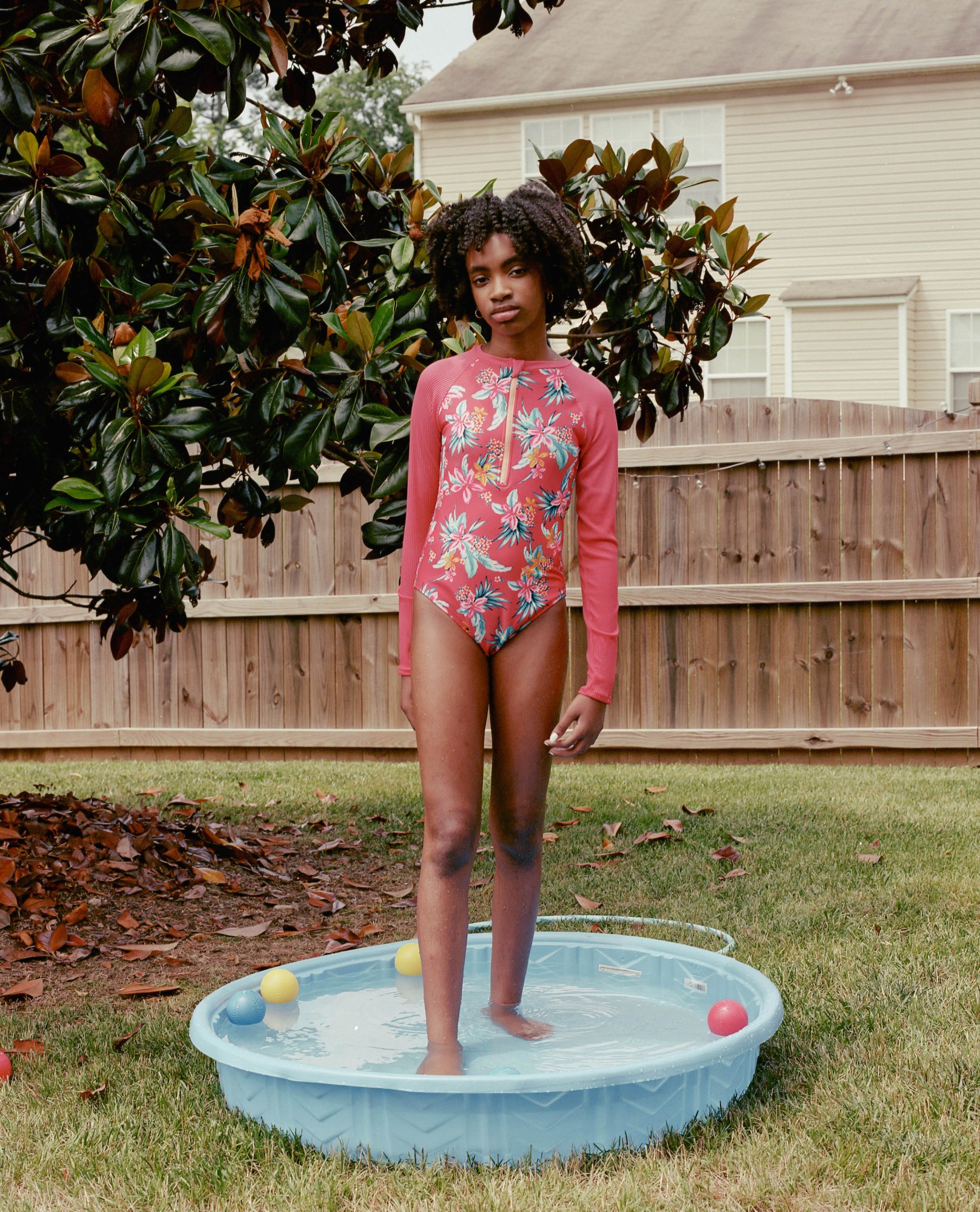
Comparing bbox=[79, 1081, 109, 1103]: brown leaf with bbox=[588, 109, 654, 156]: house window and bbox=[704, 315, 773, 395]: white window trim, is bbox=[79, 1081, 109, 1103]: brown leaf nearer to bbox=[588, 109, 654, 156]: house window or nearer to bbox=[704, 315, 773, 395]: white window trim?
bbox=[704, 315, 773, 395]: white window trim

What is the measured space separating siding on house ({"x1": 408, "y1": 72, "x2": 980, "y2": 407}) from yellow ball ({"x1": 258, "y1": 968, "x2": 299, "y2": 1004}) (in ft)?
35.5

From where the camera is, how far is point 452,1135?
2.31 meters

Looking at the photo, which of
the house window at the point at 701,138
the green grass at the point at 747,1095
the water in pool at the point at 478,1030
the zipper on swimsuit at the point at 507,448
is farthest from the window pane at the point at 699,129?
the water in pool at the point at 478,1030

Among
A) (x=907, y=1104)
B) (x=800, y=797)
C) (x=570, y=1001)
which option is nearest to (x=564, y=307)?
(x=570, y=1001)

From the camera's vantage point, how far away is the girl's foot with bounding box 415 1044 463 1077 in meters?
2.54

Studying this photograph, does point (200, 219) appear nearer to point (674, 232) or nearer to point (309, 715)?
point (674, 232)

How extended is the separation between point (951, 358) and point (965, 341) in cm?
21

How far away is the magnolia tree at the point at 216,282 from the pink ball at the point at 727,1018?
1536mm

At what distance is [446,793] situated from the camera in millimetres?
2688

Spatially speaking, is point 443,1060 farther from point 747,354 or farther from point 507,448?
point 747,354

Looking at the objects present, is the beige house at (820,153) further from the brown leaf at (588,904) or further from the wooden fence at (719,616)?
the brown leaf at (588,904)

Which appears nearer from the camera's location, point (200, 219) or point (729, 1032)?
point (729, 1032)

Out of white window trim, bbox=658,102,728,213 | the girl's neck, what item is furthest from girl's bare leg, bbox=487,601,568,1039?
white window trim, bbox=658,102,728,213

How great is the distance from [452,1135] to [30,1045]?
1.26 m
